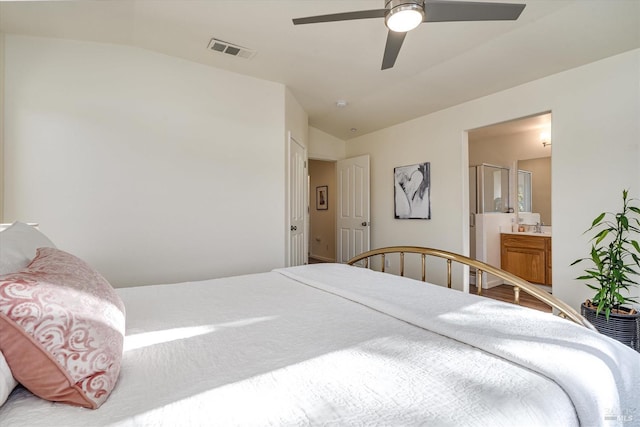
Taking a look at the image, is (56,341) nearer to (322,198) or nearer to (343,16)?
(343,16)

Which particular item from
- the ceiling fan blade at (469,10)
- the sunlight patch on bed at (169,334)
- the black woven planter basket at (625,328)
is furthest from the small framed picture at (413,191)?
the sunlight patch on bed at (169,334)

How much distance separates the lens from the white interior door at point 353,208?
4875 mm

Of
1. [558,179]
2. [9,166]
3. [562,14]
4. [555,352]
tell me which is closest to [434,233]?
[558,179]

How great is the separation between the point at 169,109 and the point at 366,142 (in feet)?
10.3

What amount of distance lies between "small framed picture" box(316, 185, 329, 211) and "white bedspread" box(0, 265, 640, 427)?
5.63 metres

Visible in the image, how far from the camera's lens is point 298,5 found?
6.88 feet

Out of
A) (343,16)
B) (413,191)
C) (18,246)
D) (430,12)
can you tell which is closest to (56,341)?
(18,246)

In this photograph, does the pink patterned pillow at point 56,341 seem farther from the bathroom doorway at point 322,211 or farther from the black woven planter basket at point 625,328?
the bathroom doorway at point 322,211

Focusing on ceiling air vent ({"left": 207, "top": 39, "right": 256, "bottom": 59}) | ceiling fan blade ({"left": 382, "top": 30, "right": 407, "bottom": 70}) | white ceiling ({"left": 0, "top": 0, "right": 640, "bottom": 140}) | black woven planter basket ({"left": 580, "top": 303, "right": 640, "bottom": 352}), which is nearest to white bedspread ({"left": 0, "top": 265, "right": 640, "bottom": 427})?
ceiling fan blade ({"left": 382, "top": 30, "right": 407, "bottom": 70})

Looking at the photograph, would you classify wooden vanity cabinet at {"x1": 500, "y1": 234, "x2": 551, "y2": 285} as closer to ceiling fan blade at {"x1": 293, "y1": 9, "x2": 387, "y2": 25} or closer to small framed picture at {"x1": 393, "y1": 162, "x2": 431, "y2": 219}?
small framed picture at {"x1": 393, "y1": 162, "x2": 431, "y2": 219}

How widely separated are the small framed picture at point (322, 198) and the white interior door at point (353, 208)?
4.84 ft

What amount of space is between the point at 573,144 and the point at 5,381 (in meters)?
3.72

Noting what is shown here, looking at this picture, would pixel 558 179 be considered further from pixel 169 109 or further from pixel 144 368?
pixel 169 109

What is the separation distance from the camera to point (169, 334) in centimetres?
102
